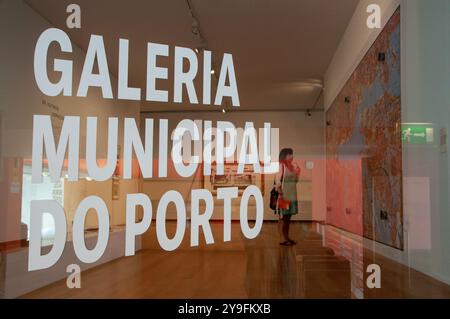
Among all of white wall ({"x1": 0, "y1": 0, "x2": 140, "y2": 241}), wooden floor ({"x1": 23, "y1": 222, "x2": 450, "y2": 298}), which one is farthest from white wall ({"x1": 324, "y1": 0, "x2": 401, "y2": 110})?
white wall ({"x1": 0, "y1": 0, "x2": 140, "y2": 241})

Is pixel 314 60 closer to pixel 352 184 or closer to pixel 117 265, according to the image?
pixel 352 184

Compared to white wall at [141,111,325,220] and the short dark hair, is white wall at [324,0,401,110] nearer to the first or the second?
white wall at [141,111,325,220]

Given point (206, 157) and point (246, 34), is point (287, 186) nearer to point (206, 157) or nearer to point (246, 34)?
point (206, 157)

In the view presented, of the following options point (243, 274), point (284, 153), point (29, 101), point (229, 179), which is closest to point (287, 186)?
point (284, 153)

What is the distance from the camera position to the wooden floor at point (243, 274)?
7.91 ft

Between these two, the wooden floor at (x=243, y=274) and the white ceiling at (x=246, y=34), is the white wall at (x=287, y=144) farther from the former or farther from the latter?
the wooden floor at (x=243, y=274)

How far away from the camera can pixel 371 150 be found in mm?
3104

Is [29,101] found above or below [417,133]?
above

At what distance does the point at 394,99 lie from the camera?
2.99 m

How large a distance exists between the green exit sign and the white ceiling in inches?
25.4

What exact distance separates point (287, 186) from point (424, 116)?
3.37 ft

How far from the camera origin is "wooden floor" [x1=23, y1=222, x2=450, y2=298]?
2.41 metres
